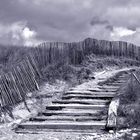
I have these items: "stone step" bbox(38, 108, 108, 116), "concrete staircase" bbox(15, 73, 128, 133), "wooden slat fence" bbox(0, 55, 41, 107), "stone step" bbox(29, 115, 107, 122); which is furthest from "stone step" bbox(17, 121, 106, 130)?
"wooden slat fence" bbox(0, 55, 41, 107)

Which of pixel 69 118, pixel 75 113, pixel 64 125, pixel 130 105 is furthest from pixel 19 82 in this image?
pixel 64 125

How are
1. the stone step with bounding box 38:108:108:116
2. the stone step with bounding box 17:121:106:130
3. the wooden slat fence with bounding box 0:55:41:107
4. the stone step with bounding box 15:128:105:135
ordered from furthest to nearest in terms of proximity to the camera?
the wooden slat fence with bounding box 0:55:41:107
the stone step with bounding box 38:108:108:116
the stone step with bounding box 17:121:106:130
the stone step with bounding box 15:128:105:135

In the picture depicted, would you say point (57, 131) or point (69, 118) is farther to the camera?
point (69, 118)

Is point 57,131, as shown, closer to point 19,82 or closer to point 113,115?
point 113,115

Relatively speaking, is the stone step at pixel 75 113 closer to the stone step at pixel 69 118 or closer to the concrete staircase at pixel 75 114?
the concrete staircase at pixel 75 114

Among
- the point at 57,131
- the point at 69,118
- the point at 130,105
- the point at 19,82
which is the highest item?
the point at 19,82

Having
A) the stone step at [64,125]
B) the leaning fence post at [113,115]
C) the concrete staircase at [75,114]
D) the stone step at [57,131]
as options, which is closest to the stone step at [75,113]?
the concrete staircase at [75,114]

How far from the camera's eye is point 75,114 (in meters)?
6.33

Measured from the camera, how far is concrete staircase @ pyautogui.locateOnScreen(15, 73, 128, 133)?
5555mm

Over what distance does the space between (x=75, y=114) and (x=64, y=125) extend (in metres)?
0.78

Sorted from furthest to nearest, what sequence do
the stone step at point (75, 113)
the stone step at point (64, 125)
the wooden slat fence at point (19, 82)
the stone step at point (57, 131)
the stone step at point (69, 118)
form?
the wooden slat fence at point (19, 82), the stone step at point (75, 113), the stone step at point (69, 118), the stone step at point (64, 125), the stone step at point (57, 131)

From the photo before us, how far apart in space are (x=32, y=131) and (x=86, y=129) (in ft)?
2.67

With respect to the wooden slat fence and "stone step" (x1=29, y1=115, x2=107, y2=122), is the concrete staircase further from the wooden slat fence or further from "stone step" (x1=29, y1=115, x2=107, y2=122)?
the wooden slat fence

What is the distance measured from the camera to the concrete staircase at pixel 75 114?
5555 mm
